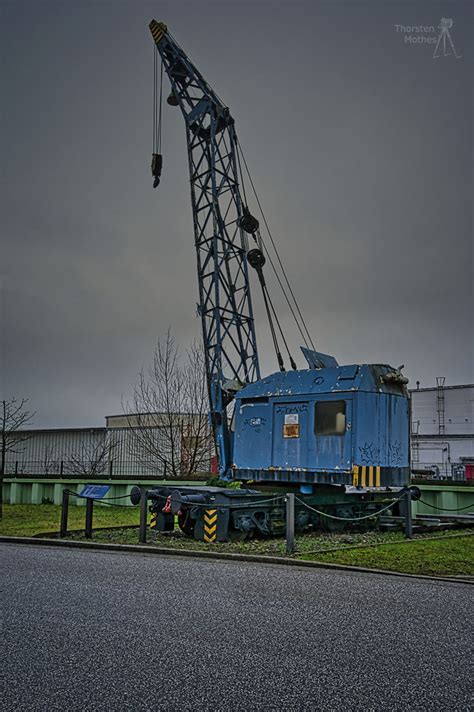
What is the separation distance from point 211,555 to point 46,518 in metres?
9.46

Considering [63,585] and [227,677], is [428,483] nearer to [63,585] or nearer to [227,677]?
[63,585]

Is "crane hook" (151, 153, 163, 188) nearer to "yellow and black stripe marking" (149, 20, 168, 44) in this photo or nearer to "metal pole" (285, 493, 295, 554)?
"yellow and black stripe marking" (149, 20, 168, 44)

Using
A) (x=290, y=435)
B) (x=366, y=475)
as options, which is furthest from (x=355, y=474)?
(x=290, y=435)

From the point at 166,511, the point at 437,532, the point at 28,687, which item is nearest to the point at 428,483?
the point at 437,532

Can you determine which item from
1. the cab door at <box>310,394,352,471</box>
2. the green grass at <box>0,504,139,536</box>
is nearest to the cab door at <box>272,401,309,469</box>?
the cab door at <box>310,394,352,471</box>

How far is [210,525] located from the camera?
43.0ft

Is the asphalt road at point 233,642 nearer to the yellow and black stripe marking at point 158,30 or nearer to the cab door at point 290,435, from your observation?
the cab door at point 290,435

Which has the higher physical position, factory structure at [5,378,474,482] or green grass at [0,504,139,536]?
factory structure at [5,378,474,482]

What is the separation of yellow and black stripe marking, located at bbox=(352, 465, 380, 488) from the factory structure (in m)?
8.53

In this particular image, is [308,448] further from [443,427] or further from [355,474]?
[443,427]

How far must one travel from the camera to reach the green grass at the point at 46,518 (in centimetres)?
1583

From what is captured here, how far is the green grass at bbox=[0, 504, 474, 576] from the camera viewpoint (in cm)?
995

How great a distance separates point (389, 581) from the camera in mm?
8531

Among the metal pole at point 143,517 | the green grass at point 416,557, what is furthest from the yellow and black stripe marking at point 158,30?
the green grass at point 416,557
